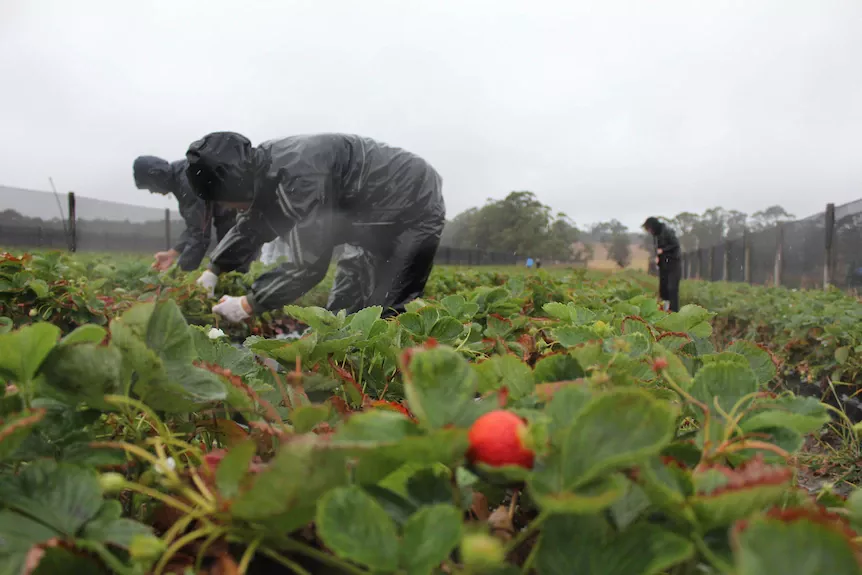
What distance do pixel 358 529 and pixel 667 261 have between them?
10654mm

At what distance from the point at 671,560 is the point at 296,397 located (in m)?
0.49

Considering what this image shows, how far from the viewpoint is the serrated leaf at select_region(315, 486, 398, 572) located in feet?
1.15

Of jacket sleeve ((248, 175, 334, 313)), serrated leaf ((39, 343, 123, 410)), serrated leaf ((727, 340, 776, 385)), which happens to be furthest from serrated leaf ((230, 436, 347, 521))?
jacket sleeve ((248, 175, 334, 313))

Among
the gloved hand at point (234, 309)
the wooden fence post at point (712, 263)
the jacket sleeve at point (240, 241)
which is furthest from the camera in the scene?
the wooden fence post at point (712, 263)

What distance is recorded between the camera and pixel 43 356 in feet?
1.54

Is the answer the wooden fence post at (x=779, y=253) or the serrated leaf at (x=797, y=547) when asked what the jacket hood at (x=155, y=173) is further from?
the wooden fence post at (x=779, y=253)

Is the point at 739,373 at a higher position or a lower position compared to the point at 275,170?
lower

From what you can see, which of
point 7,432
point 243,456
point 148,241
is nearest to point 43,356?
point 7,432

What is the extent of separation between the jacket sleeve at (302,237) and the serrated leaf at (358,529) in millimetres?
2962

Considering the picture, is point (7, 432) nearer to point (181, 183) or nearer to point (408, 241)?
point (408, 241)

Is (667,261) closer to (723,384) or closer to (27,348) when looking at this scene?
(723,384)

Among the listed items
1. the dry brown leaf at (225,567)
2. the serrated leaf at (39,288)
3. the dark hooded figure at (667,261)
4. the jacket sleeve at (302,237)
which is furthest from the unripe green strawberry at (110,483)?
the dark hooded figure at (667,261)

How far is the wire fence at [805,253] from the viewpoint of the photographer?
11.8 metres

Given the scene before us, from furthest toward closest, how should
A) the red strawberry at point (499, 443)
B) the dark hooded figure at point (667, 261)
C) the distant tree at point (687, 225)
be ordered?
the distant tree at point (687, 225) < the dark hooded figure at point (667, 261) < the red strawberry at point (499, 443)
